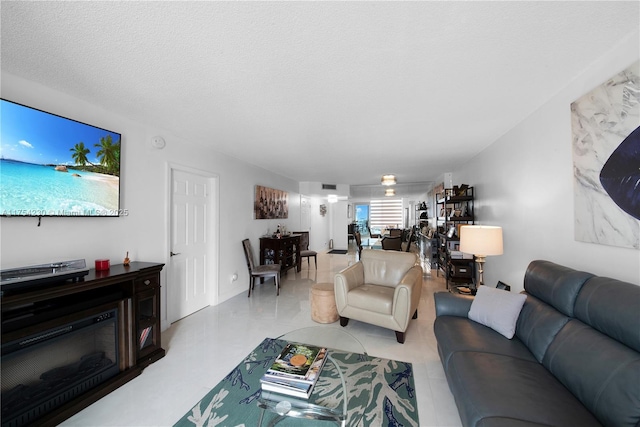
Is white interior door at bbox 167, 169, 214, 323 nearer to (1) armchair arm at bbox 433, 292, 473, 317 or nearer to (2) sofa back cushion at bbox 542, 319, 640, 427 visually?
(1) armchair arm at bbox 433, 292, 473, 317

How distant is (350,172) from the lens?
5.75 meters

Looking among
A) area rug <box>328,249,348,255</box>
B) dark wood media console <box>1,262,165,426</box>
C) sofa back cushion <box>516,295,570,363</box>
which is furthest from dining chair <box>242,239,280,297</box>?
area rug <box>328,249,348,255</box>

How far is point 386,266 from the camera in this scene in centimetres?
332

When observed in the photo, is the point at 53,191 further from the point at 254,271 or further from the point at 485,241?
the point at 485,241

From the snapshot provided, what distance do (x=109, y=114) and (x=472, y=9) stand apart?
3.20 m

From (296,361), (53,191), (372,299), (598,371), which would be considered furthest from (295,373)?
(53,191)

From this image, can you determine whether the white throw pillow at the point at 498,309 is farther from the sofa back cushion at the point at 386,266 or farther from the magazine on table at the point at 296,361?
the magazine on table at the point at 296,361

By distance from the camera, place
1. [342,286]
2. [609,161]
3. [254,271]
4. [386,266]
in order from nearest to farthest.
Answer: [609,161]
[342,286]
[386,266]
[254,271]

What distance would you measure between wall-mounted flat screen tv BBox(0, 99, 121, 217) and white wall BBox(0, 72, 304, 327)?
Answer: 5.5 inches

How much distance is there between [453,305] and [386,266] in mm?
1131

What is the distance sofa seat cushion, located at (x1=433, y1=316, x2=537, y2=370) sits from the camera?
1.63 meters

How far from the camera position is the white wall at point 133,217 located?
1829 millimetres

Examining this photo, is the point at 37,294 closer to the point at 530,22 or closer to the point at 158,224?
the point at 158,224

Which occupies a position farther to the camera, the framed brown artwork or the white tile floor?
the framed brown artwork
